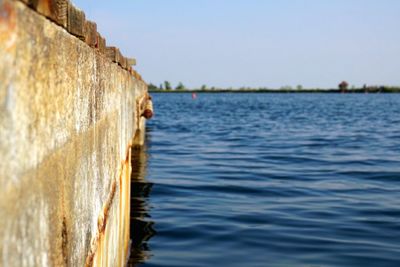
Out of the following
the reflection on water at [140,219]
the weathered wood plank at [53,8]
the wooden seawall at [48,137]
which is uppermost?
the weathered wood plank at [53,8]

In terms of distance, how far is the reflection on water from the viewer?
6.57 m

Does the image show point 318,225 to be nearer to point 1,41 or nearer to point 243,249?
point 243,249

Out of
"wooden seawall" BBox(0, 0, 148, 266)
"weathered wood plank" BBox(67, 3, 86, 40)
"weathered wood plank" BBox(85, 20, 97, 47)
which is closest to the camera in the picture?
"wooden seawall" BBox(0, 0, 148, 266)

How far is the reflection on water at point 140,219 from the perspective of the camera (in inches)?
259

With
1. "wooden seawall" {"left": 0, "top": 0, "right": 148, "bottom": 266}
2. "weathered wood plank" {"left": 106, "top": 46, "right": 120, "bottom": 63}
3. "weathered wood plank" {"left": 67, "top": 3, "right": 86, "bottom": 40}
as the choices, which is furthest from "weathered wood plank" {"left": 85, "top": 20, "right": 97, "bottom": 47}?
"weathered wood plank" {"left": 106, "top": 46, "right": 120, "bottom": 63}

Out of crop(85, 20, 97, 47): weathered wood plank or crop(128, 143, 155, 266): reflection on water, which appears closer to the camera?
crop(85, 20, 97, 47): weathered wood plank

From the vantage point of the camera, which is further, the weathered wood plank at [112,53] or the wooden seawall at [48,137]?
the weathered wood plank at [112,53]

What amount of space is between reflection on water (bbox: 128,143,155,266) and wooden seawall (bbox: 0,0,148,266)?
331 cm

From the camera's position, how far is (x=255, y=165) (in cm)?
1438

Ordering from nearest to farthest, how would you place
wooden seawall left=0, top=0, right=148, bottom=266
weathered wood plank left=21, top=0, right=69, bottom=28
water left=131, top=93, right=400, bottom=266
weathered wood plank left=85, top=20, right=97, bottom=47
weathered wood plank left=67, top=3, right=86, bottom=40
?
wooden seawall left=0, top=0, right=148, bottom=266, weathered wood plank left=21, top=0, right=69, bottom=28, weathered wood plank left=67, top=3, right=86, bottom=40, weathered wood plank left=85, top=20, right=97, bottom=47, water left=131, top=93, right=400, bottom=266

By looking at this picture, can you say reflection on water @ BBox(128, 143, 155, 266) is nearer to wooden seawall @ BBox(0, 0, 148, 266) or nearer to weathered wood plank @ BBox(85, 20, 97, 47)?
wooden seawall @ BBox(0, 0, 148, 266)

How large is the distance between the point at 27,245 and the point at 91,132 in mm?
1496

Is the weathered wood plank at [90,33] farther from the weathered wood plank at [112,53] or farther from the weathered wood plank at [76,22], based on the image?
the weathered wood plank at [112,53]

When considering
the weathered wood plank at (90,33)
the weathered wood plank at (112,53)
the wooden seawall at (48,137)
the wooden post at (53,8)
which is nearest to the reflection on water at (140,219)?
the weathered wood plank at (112,53)
